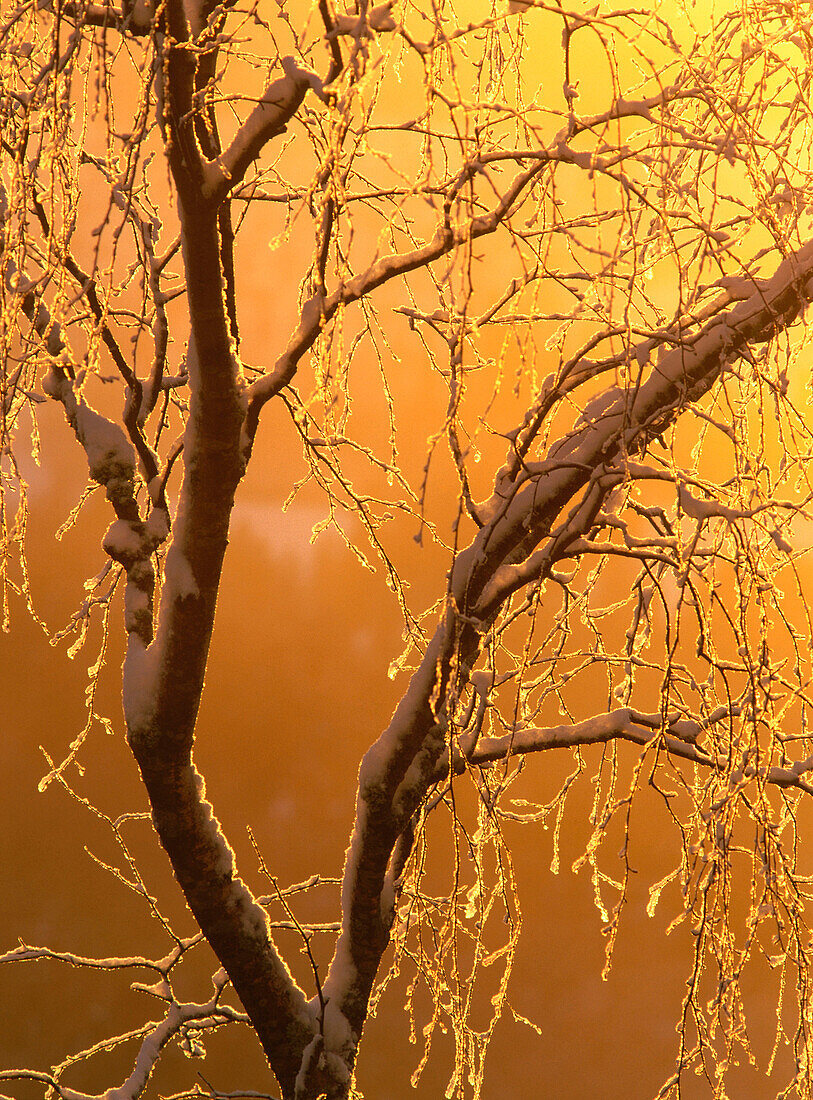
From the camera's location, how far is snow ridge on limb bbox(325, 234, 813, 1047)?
7.14ft

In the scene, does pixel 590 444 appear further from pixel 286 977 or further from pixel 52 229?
pixel 286 977

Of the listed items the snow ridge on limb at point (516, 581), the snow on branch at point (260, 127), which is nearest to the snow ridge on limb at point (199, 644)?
the snow on branch at point (260, 127)

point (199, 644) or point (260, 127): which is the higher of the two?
point (260, 127)

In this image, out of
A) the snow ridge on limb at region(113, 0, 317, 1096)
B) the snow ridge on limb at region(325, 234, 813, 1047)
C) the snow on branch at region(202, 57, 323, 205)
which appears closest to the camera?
the snow on branch at region(202, 57, 323, 205)

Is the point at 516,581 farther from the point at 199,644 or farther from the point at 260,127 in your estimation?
the point at 260,127

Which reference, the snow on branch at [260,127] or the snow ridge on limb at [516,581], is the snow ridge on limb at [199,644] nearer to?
the snow on branch at [260,127]

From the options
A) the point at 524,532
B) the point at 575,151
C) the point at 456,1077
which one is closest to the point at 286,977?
the point at 456,1077

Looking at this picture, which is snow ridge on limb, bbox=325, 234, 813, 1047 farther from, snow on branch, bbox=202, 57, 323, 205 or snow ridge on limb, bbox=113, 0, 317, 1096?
snow on branch, bbox=202, 57, 323, 205

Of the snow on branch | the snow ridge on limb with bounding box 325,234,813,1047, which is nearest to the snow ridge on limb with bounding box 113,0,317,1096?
the snow on branch

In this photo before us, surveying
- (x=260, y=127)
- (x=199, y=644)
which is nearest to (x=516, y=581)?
(x=199, y=644)

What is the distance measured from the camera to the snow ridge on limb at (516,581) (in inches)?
85.7

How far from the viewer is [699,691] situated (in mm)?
2553

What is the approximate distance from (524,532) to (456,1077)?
1487 mm

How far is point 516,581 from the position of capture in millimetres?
2479
